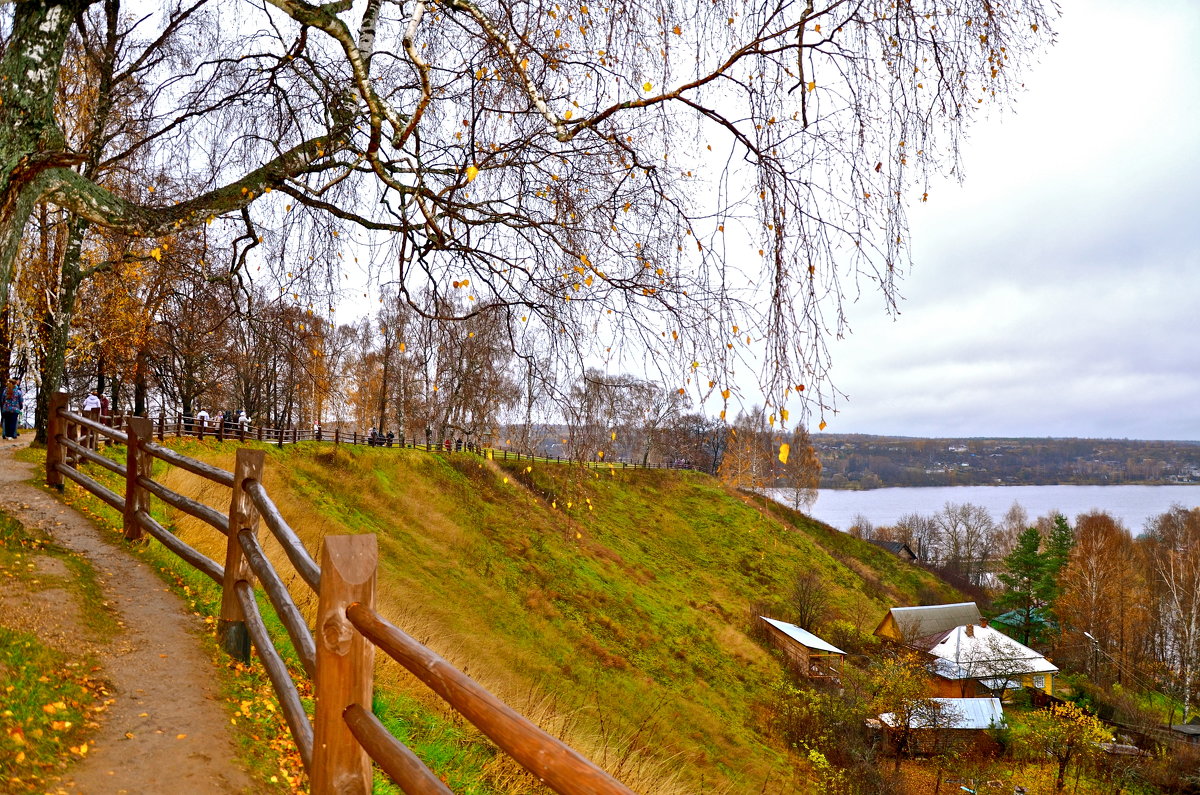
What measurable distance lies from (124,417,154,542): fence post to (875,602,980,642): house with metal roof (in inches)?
1469

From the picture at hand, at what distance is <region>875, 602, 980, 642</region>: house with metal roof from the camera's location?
121 ft

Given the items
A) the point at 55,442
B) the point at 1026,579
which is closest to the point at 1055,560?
the point at 1026,579

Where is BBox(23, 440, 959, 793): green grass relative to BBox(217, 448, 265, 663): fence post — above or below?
below

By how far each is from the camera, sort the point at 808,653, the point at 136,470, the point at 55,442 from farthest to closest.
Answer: the point at 808,653 → the point at 55,442 → the point at 136,470

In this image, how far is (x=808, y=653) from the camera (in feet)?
97.6

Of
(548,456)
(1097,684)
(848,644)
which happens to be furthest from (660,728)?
(1097,684)

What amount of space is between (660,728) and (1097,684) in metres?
32.4

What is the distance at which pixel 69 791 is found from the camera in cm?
299

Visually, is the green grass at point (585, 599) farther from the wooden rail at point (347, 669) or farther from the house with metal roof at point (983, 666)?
the house with metal roof at point (983, 666)

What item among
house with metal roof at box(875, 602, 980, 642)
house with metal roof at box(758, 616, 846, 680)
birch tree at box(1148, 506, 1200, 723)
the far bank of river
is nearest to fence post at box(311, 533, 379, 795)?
house with metal roof at box(758, 616, 846, 680)

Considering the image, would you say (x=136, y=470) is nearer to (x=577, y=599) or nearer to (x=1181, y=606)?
(x=577, y=599)

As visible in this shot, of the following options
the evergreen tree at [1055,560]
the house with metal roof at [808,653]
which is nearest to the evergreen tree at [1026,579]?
the evergreen tree at [1055,560]

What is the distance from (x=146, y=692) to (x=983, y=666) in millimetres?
36891

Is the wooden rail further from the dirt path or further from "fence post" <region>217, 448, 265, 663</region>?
the dirt path
